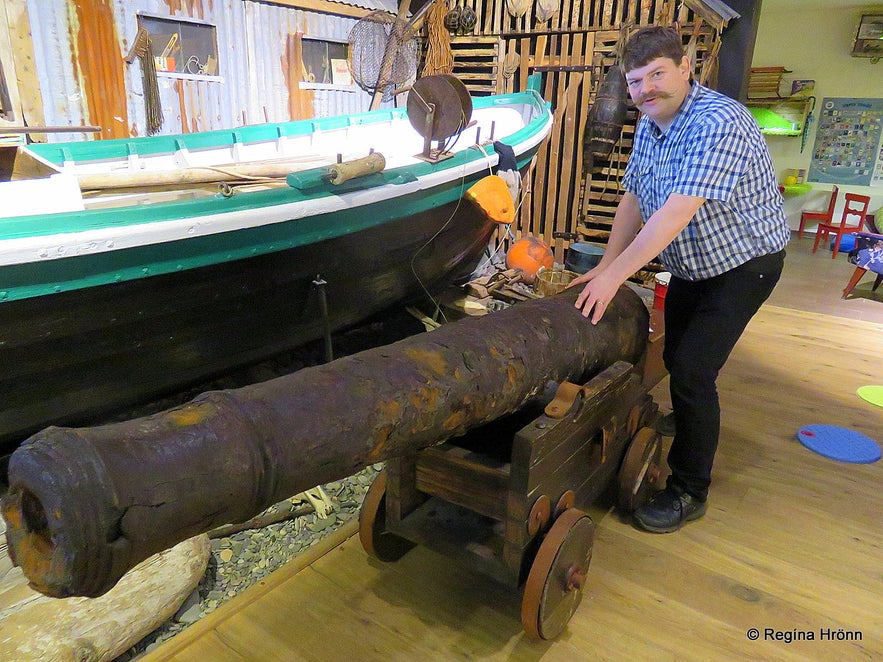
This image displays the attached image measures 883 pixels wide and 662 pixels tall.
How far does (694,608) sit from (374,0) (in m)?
6.74

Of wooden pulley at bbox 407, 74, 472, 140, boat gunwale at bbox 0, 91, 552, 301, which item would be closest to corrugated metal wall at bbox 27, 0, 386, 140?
wooden pulley at bbox 407, 74, 472, 140

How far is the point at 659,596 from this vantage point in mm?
2023

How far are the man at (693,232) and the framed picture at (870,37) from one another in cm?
758

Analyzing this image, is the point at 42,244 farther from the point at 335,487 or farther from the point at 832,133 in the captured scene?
the point at 832,133

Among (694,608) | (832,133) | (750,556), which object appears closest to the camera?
(694,608)

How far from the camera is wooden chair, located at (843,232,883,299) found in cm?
496

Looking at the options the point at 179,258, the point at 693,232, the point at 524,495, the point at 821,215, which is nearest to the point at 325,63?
the point at 179,258

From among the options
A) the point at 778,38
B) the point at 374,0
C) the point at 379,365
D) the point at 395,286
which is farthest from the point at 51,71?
the point at 778,38

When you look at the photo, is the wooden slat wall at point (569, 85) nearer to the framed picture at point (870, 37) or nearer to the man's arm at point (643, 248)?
the framed picture at point (870, 37)

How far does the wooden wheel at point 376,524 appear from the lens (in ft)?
6.71

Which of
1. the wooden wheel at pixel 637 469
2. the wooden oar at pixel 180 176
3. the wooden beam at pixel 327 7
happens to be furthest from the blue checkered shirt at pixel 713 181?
the wooden beam at pixel 327 7

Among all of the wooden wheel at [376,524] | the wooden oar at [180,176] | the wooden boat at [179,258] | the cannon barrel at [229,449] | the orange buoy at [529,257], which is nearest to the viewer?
the cannon barrel at [229,449]

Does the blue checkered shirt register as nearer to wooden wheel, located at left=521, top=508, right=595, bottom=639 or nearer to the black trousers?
the black trousers

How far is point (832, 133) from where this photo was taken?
28.0ft
